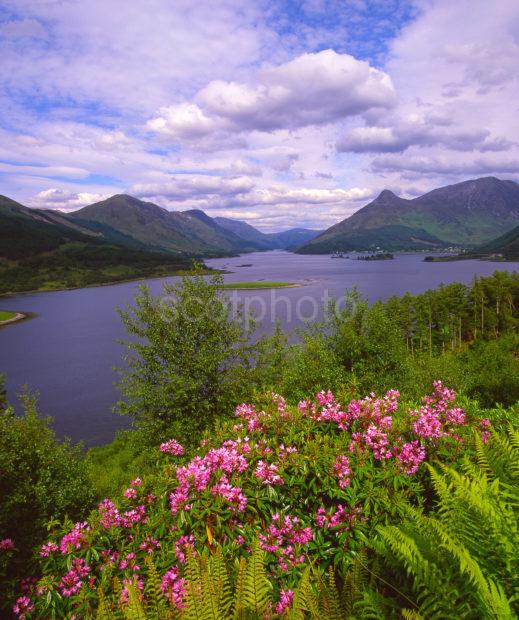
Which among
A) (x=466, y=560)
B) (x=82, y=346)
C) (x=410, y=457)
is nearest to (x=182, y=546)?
(x=410, y=457)

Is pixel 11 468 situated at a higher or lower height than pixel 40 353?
higher

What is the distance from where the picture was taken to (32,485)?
12.5 metres

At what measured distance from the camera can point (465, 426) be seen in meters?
6.58

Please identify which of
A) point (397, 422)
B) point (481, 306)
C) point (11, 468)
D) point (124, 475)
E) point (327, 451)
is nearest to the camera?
point (327, 451)

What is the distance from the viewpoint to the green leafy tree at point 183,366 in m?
17.8

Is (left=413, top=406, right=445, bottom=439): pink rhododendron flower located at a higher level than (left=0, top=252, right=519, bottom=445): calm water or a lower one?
higher

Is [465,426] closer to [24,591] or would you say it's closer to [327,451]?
[327,451]

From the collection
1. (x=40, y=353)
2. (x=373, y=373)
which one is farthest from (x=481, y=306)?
(x=40, y=353)

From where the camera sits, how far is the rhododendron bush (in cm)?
505

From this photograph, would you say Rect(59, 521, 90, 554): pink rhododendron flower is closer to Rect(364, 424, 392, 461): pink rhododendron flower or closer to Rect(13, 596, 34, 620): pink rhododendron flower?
Rect(13, 596, 34, 620): pink rhododendron flower

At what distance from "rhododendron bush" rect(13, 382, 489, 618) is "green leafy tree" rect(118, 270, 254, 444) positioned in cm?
1106

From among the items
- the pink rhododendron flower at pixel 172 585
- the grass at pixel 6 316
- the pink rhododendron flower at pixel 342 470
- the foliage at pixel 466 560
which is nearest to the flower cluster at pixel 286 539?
the pink rhododendron flower at pixel 342 470

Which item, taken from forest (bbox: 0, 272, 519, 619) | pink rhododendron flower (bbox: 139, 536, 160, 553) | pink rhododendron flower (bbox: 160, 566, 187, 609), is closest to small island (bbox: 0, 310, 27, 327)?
forest (bbox: 0, 272, 519, 619)

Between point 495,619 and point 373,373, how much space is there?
2000cm
